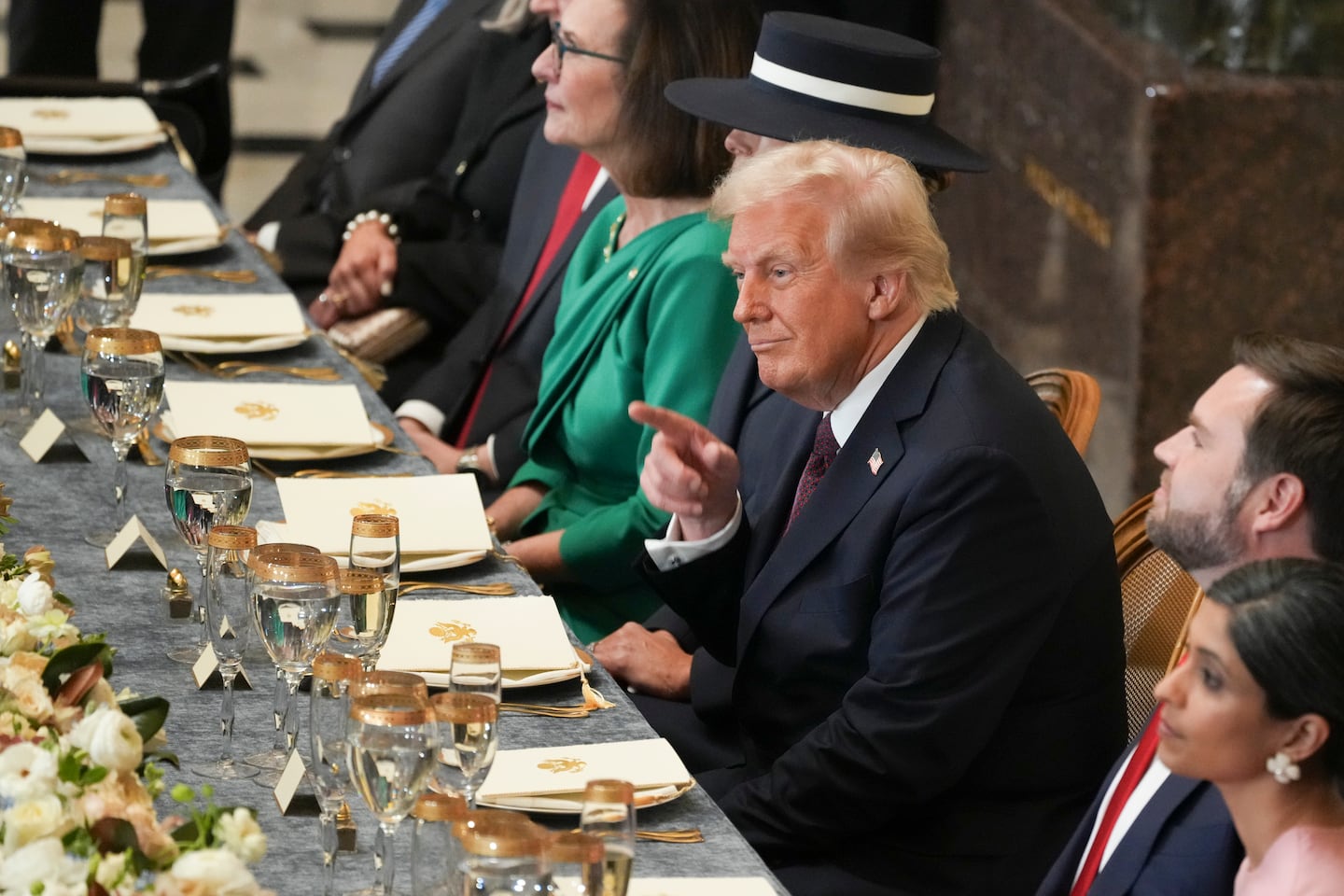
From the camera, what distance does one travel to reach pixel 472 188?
14.3 feet

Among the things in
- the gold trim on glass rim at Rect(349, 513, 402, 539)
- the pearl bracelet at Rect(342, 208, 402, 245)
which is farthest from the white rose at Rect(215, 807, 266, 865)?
the pearl bracelet at Rect(342, 208, 402, 245)

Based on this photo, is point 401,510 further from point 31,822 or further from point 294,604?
point 31,822

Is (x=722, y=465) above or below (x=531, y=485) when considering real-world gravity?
above

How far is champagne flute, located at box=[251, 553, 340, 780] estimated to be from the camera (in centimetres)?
173

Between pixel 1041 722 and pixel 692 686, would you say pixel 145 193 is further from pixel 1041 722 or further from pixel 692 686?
pixel 1041 722

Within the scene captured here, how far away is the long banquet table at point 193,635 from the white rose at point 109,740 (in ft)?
1.13

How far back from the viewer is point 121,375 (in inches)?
89.5

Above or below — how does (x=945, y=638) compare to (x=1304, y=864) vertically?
below

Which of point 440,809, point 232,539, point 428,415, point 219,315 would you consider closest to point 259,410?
point 219,315

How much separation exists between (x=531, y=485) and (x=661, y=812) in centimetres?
158

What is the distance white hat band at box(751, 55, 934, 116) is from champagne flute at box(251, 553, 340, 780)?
1330mm

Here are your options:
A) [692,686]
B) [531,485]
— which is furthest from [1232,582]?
[531,485]

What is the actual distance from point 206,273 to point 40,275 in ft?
2.74

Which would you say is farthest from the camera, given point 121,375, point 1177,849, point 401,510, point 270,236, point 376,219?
point 270,236
